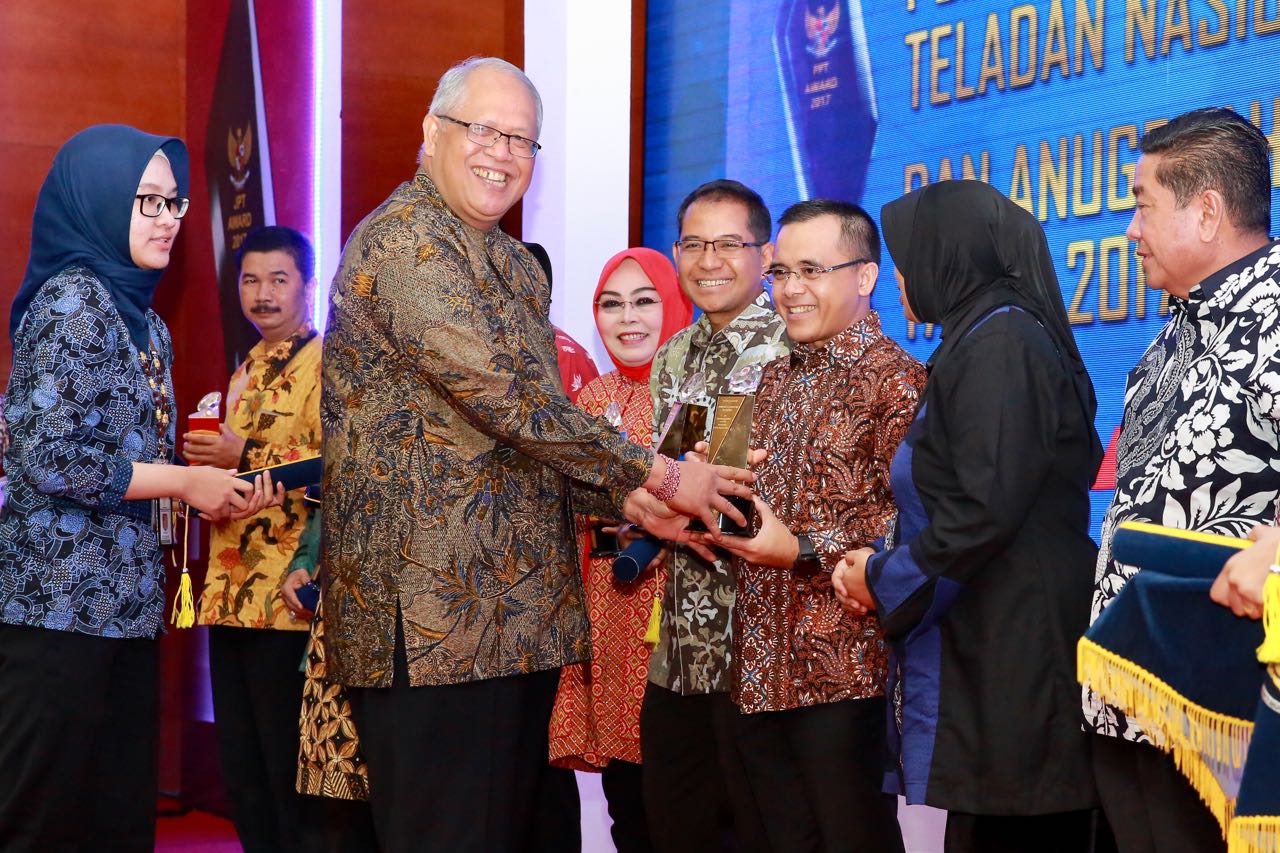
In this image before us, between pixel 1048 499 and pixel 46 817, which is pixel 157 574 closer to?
pixel 46 817

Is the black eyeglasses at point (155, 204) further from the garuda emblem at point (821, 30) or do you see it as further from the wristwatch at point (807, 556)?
the garuda emblem at point (821, 30)

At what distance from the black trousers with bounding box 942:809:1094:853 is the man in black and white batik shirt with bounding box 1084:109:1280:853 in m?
0.20

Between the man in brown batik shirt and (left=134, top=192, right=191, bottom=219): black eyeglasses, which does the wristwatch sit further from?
(left=134, top=192, right=191, bottom=219): black eyeglasses

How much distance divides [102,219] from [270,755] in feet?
5.09

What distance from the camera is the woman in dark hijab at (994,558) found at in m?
2.21

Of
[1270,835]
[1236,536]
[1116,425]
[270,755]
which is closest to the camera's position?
[1270,835]

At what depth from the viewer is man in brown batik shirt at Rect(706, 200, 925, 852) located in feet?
8.30

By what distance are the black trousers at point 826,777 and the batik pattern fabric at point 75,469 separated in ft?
4.27

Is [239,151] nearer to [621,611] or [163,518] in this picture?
[163,518]

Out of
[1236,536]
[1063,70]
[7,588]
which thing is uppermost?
[1063,70]

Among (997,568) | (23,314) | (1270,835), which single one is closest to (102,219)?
(23,314)

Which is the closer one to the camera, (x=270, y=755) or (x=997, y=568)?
(x=997, y=568)

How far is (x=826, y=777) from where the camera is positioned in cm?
253

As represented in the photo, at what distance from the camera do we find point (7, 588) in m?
2.71
